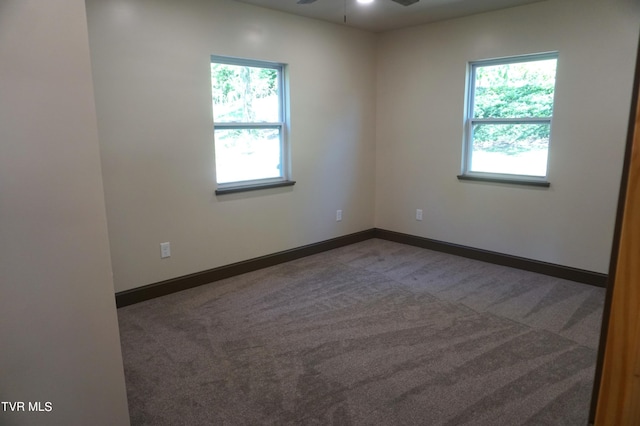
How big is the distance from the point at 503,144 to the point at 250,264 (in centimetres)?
286

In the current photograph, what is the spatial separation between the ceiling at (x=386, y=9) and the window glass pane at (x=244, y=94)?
616 millimetres

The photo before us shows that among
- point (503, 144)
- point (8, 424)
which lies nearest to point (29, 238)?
point (8, 424)

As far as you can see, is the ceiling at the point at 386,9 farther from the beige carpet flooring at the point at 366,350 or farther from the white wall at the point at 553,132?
the beige carpet flooring at the point at 366,350

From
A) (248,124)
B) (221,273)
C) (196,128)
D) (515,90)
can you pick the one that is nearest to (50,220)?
Result: (196,128)

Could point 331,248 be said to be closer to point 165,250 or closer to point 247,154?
point 247,154

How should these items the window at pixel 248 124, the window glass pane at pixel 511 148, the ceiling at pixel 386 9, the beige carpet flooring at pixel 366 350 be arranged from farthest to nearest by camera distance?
the window glass pane at pixel 511 148, the window at pixel 248 124, the ceiling at pixel 386 9, the beige carpet flooring at pixel 366 350

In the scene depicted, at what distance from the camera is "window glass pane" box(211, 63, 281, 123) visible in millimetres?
3824

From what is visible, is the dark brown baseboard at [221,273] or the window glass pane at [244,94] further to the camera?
the window glass pane at [244,94]

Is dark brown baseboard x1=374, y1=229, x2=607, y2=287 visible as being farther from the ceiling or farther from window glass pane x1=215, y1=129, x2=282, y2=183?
the ceiling

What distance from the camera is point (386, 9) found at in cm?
396

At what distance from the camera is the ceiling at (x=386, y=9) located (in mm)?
3752

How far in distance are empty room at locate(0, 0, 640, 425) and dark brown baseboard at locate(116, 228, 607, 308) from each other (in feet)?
0.07

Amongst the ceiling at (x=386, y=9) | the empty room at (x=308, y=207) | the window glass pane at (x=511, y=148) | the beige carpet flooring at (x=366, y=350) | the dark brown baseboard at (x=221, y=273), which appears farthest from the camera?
the window glass pane at (x=511, y=148)

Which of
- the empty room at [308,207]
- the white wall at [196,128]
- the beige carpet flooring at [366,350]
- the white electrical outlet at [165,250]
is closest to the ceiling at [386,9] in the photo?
the empty room at [308,207]
